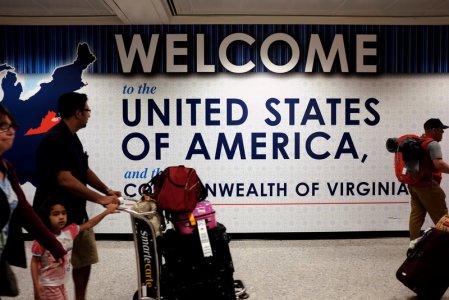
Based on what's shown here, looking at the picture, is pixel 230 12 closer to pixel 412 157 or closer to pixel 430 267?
pixel 412 157

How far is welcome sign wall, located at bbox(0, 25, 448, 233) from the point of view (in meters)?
5.16

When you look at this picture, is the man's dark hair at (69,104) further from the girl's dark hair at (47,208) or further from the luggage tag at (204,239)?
the luggage tag at (204,239)

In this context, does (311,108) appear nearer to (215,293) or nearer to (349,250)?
(349,250)

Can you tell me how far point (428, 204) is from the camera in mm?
3953

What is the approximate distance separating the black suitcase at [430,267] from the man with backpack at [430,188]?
2.89 ft

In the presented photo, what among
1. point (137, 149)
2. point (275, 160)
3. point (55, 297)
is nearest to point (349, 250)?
point (275, 160)

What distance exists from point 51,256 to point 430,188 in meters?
3.40

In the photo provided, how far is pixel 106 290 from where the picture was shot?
3.55 m

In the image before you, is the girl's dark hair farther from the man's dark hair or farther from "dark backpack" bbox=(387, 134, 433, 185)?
"dark backpack" bbox=(387, 134, 433, 185)

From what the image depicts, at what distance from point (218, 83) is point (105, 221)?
2.28m

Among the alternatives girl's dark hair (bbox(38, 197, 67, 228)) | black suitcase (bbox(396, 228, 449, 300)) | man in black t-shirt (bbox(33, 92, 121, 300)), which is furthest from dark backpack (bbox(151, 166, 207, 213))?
black suitcase (bbox(396, 228, 449, 300))

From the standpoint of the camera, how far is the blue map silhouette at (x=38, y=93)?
17.0 feet

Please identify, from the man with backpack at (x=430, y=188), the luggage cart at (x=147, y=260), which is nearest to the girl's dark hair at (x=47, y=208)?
the luggage cart at (x=147, y=260)

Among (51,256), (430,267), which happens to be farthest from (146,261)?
(430,267)
